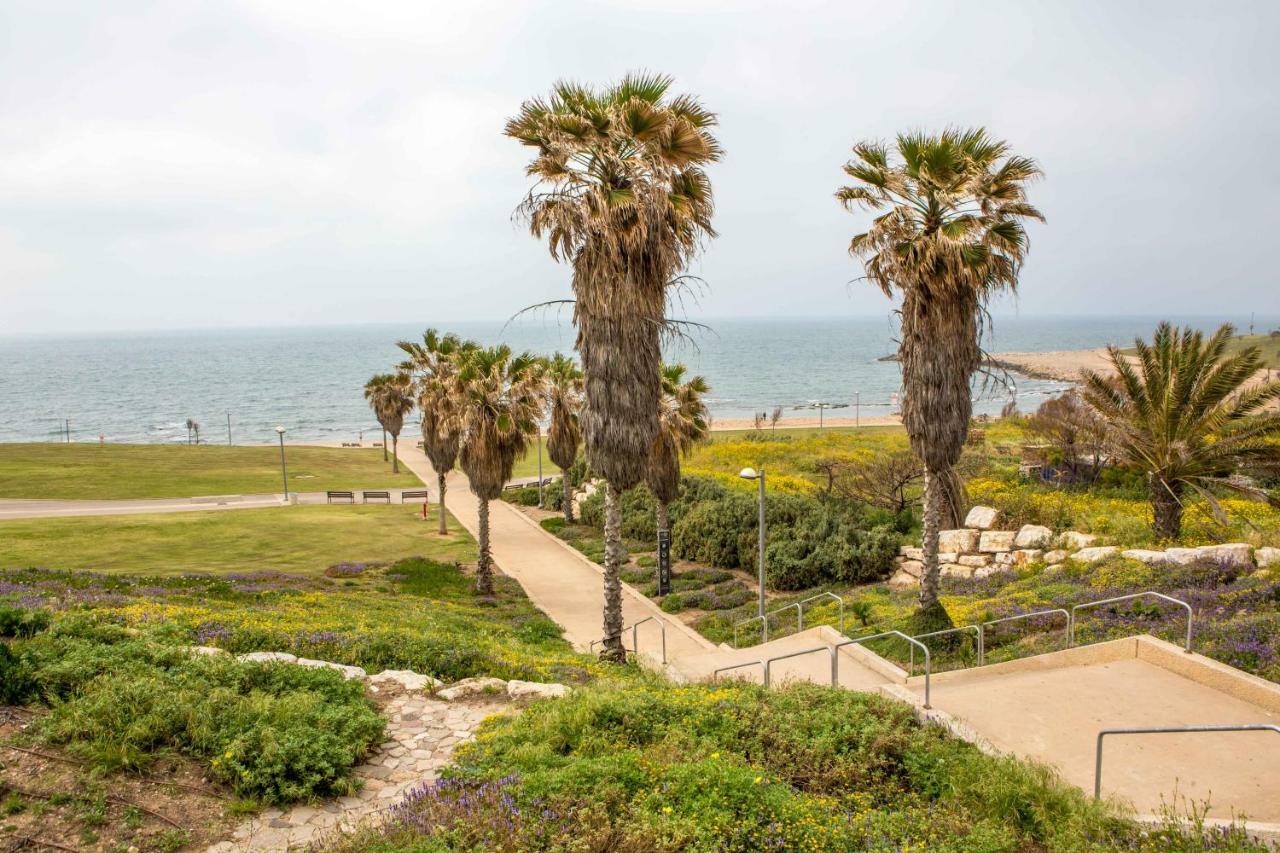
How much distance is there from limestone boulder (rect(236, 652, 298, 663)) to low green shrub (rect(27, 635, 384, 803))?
1.17ft

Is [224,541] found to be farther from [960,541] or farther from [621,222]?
[960,541]

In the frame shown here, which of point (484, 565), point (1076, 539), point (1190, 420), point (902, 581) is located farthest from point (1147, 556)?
point (484, 565)

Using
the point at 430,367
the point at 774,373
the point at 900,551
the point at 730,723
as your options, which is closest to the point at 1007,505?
the point at 900,551

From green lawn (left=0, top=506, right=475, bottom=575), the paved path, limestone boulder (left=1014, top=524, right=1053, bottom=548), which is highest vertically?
limestone boulder (left=1014, top=524, right=1053, bottom=548)

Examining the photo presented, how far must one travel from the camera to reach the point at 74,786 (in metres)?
6.69

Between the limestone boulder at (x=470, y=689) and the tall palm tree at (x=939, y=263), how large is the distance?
285 inches

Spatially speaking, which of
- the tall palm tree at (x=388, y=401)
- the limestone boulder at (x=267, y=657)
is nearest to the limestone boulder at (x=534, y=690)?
the limestone boulder at (x=267, y=657)

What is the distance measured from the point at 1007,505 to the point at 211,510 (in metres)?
33.1

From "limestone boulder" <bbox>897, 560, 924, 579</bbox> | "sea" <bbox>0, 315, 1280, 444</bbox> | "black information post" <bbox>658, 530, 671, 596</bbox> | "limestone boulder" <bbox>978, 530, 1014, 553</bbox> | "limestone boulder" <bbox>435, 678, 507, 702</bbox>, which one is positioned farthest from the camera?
"sea" <bbox>0, 315, 1280, 444</bbox>

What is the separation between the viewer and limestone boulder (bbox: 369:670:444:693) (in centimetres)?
1017

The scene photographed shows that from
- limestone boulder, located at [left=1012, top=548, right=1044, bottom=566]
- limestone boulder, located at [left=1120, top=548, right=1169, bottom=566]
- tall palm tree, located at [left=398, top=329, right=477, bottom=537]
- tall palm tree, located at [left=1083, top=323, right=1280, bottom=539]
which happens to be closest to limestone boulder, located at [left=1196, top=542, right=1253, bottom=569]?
limestone boulder, located at [left=1120, top=548, right=1169, bottom=566]

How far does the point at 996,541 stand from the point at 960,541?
2.95 ft

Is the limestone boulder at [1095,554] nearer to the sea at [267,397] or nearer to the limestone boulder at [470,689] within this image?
the limestone boulder at [470,689]

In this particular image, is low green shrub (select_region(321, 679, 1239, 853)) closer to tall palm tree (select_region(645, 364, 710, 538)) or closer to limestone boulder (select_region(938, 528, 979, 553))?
limestone boulder (select_region(938, 528, 979, 553))
